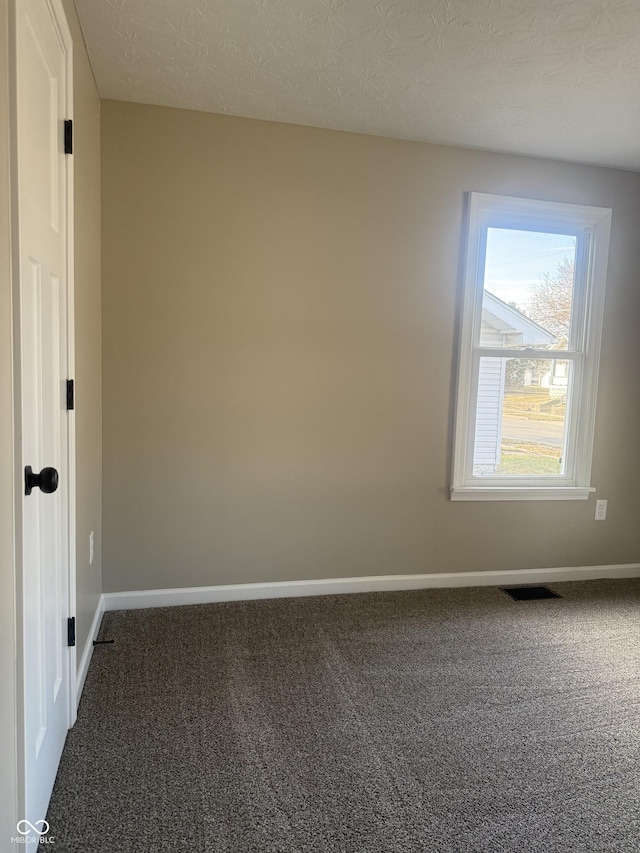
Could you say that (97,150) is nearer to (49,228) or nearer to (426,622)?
(49,228)

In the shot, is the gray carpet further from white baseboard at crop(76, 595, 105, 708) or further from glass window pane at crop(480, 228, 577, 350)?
glass window pane at crop(480, 228, 577, 350)

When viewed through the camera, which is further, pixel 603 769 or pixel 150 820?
pixel 603 769

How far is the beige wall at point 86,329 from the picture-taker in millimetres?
1952

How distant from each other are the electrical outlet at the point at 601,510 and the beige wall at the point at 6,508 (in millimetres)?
3336

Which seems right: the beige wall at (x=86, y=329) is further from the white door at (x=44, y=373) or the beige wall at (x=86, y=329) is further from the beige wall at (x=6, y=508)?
the beige wall at (x=6, y=508)

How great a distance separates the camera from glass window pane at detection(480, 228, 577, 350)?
10.2 ft

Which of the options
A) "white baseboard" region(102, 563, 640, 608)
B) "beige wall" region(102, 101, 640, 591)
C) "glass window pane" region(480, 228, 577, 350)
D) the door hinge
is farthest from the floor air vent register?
the door hinge

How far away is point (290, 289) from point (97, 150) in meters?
1.09

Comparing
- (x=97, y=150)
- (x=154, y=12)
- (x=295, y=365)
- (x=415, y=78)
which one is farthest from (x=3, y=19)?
(x=295, y=365)

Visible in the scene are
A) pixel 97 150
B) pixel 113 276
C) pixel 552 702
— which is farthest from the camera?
pixel 113 276

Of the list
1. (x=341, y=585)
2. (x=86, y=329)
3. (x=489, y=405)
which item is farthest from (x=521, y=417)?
(x=86, y=329)

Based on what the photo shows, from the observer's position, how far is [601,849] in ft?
4.68

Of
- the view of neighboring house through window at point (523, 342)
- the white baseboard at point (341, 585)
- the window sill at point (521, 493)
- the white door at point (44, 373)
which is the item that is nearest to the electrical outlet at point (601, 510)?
the window sill at point (521, 493)

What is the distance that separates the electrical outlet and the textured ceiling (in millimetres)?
2119
